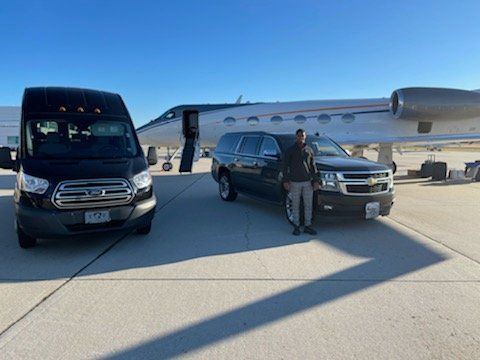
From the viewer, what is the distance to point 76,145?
624 cm

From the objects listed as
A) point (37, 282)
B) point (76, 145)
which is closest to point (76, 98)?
point (76, 145)

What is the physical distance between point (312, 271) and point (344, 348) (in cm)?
176

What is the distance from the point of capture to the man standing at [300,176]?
636 centimetres

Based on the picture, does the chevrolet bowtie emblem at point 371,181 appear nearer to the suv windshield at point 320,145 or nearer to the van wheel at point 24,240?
the suv windshield at point 320,145

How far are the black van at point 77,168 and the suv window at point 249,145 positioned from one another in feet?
9.98

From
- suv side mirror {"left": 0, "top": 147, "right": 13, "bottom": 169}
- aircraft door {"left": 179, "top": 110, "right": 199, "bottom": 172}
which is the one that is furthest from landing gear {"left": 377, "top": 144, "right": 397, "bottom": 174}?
suv side mirror {"left": 0, "top": 147, "right": 13, "bottom": 169}

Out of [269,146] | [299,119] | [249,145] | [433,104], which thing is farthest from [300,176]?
[433,104]

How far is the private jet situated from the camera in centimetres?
1752

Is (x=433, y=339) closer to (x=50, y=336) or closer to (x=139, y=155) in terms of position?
(x=50, y=336)

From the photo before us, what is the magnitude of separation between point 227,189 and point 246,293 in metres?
6.23

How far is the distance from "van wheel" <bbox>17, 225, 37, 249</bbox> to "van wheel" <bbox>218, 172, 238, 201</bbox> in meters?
5.33

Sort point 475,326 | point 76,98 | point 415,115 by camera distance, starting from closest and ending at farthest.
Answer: point 475,326, point 76,98, point 415,115

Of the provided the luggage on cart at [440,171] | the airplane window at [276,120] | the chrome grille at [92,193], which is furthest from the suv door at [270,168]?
the airplane window at [276,120]

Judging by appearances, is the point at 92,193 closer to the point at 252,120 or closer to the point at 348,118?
the point at 252,120
